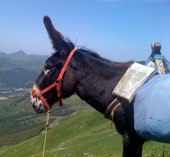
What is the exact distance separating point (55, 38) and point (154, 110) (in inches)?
94.5

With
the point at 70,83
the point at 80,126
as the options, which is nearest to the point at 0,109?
the point at 80,126

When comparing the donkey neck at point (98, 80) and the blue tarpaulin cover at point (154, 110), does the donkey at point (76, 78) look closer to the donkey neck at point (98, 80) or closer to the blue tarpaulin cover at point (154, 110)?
the donkey neck at point (98, 80)

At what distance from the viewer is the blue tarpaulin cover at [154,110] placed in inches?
105

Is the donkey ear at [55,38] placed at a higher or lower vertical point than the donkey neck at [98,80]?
higher

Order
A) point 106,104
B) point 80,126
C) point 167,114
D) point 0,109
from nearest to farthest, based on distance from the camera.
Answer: point 167,114, point 106,104, point 80,126, point 0,109

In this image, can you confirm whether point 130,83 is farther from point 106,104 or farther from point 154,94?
point 106,104

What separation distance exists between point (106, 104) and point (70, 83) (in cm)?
88

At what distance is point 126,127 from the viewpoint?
3246 millimetres

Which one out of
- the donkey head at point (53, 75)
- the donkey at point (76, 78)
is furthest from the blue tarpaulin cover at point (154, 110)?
the donkey head at point (53, 75)

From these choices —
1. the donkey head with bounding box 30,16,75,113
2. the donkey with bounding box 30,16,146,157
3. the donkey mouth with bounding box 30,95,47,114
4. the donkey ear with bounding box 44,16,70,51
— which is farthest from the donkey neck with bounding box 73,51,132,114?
the donkey mouth with bounding box 30,95,47,114

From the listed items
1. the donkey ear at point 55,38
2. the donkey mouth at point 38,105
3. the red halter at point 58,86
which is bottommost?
the donkey mouth at point 38,105

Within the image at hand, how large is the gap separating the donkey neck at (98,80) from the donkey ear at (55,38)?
19.9 inches

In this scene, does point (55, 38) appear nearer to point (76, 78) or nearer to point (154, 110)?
point (76, 78)

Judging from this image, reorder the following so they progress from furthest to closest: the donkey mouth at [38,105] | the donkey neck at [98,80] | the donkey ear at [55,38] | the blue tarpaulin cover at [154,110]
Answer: the donkey mouth at [38,105] < the donkey ear at [55,38] < the donkey neck at [98,80] < the blue tarpaulin cover at [154,110]
